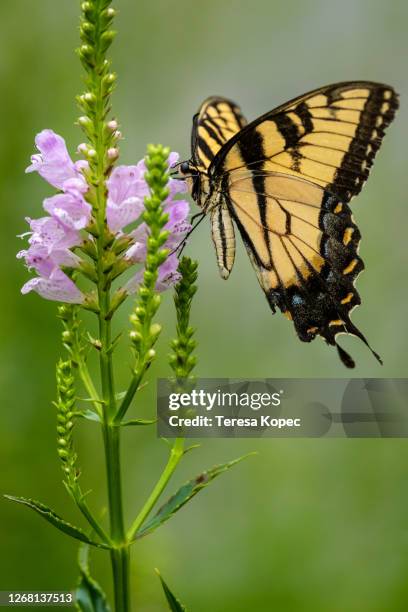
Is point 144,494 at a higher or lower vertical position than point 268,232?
lower

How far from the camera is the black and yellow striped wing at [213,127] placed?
2.31 m

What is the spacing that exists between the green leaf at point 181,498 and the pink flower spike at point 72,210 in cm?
51

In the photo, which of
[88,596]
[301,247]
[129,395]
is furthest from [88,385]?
[301,247]

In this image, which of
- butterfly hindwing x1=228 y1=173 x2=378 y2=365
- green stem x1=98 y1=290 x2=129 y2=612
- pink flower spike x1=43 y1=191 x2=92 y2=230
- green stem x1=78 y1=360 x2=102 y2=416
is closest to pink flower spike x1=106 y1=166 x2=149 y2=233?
pink flower spike x1=43 y1=191 x2=92 y2=230

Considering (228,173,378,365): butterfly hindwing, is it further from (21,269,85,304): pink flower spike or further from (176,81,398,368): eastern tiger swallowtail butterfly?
(21,269,85,304): pink flower spike

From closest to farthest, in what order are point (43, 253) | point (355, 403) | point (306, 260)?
point (43, 253) < point (355, 403) < point (306, 260)

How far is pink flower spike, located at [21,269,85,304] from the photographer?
1.46 meters

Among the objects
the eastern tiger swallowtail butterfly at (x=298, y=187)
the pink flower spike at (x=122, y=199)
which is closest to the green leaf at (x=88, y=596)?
the pink flower spike at (x=122, y=199)

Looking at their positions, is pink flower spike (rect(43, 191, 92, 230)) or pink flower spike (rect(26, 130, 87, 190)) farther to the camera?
pink flower spike (rect(26, 130, 87, 190))

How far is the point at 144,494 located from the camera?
3.46m

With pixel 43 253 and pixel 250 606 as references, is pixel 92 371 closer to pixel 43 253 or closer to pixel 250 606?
pixel 250 606

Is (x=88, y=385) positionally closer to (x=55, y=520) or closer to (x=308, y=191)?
(x=55, y=520)

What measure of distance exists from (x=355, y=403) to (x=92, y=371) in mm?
1325

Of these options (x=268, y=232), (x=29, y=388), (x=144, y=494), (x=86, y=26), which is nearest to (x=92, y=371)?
(x=29, y=388)
